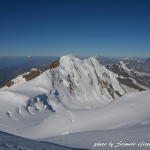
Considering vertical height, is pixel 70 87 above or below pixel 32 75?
below

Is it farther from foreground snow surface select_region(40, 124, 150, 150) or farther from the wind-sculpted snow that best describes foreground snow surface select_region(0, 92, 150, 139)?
foreground snow surface select_region(40, 124, 150, 150)

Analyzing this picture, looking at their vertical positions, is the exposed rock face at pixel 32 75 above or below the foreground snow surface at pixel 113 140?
below

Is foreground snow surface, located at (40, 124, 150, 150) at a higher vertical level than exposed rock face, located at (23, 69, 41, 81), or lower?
higher

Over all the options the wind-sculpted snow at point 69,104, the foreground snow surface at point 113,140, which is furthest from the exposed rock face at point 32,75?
the foreground snow surface at point 113,140

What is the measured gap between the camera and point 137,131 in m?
9.66

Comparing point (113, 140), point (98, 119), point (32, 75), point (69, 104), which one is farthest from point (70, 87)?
point (113, 140)

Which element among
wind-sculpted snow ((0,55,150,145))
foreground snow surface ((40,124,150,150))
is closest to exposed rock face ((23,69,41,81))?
wind-sculpted snow ((0,55,150,145))

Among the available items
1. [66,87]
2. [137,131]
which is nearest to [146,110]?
[137,131]

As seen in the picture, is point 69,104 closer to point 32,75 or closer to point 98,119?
point 32,75

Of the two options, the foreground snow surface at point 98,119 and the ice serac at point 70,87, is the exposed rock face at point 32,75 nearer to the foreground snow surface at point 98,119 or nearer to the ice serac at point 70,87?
the ice serac at point 70,87

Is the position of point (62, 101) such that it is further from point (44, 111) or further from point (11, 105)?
point (11, 105)

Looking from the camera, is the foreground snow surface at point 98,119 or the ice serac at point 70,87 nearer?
the foreground snow surface at point 98,119

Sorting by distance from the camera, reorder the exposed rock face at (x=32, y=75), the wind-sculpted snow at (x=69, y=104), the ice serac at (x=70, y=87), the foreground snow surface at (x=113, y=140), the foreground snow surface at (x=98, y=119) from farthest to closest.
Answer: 1. the exposed rock face at (x=32, y=75)
2. the ice serac at (x=70, y=87)
3. the wind-sculpted snow at (x=69, y=104)
4. the foreground snow surface at (x=98, y=119)
5. the foreground snow surface at (x=113, y=140)

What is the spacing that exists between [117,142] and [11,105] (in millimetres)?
26520
